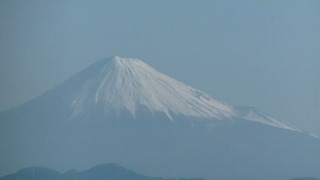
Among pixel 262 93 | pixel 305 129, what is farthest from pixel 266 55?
pixel 305 129

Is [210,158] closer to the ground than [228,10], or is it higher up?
closer to the ground

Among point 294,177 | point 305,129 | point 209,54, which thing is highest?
Answer: point 209,54

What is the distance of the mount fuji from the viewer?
477 centimetres

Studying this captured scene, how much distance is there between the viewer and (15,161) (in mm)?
4871

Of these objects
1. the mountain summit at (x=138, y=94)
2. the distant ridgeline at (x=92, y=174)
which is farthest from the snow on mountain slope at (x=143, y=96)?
the distant ridgeline at (x=92, y=174)

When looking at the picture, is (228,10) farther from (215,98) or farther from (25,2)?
(25,2)

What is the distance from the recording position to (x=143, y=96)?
4906 mm

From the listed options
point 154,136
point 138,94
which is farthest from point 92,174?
point 138,94

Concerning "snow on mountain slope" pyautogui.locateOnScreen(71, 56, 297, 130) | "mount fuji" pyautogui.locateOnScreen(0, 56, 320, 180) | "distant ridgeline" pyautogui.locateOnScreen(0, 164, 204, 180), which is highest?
"snow on mountain slope" pyautogui.locateOnScreen(71, 56, 297, 130)

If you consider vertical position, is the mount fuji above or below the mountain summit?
below

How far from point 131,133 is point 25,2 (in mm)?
1330

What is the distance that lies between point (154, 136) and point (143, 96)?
1.11 ft

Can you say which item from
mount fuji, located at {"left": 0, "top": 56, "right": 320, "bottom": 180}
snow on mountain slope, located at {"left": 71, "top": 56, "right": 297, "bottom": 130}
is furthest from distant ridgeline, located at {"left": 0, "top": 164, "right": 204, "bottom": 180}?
snow on mountain slope, located at {"left": 71, "top": 56, "right": 297, "bottom": 130}

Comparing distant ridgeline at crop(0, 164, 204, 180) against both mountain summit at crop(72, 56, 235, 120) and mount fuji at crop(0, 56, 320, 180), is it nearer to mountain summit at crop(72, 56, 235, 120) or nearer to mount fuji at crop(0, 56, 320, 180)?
mount fuji at crop(0, 56, 320, 180)
